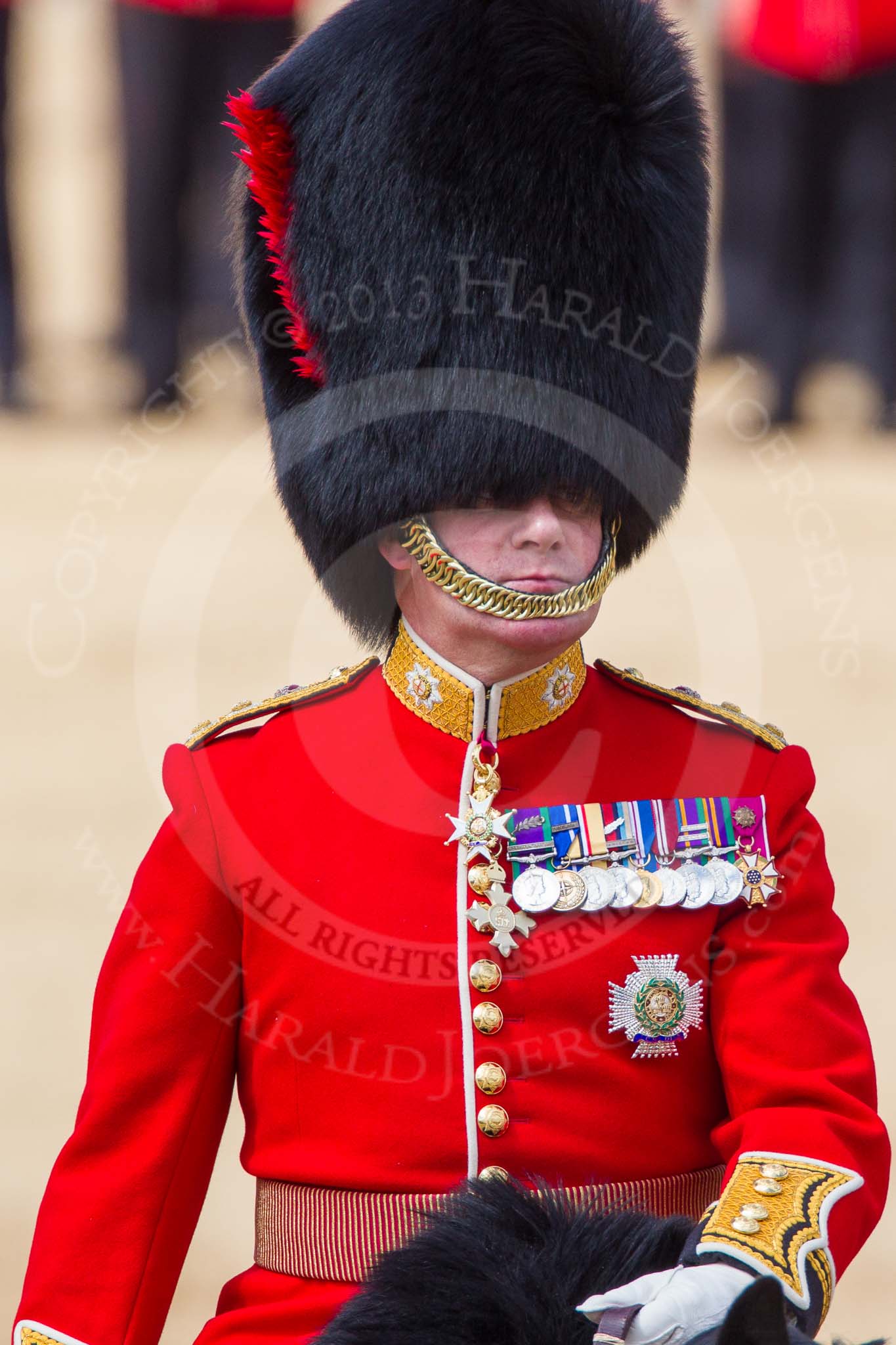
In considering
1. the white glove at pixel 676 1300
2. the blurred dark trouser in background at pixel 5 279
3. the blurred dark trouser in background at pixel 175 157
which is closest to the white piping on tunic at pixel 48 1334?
the white glove at pixel 676 1300

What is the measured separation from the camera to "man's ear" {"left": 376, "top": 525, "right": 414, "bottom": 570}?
1.74 metres

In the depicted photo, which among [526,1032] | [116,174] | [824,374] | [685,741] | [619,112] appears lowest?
[526,1032]

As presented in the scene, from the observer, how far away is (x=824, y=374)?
9148 mm

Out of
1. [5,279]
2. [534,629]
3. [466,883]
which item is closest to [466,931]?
[466,883]

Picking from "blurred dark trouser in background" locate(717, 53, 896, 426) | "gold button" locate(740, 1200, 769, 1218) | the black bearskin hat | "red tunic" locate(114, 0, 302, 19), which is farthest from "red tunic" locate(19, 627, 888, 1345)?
"red tunic" locate(114, 0, 302, 19)

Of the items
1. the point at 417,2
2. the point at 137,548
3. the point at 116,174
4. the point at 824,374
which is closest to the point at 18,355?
the point at 116,174

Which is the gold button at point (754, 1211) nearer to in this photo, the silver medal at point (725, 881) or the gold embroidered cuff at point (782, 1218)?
the gold embroidered cuff at point (782, 1218)

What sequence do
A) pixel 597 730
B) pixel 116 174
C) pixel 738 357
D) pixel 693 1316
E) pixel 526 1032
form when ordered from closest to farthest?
pixel 693 1316, pixel 526 1032, pixel 597 730, pixel 738 357, pixel 116 174

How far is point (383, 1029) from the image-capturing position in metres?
1.69

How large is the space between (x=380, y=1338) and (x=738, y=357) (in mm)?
7926

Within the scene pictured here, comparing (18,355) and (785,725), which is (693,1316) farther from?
(18,355)

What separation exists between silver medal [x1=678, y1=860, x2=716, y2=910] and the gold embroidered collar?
0.63ft

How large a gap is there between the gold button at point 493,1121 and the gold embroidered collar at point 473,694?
1.05 ft

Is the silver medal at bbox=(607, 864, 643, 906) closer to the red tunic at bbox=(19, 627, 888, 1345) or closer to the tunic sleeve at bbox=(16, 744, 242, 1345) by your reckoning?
the red tunic at bbox=(19, 627, 888, 1345)
